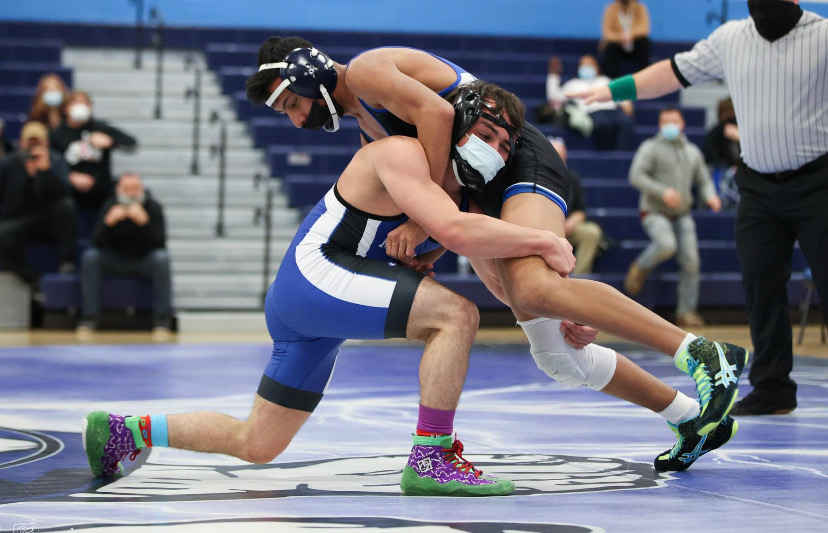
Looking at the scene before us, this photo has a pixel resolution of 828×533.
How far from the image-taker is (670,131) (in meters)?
8.75

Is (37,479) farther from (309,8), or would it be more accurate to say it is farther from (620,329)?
(309,8)

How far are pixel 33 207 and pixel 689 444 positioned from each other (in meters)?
6.29

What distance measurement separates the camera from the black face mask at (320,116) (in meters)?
3.32

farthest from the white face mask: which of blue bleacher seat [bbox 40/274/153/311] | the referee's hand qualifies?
blue bleacher seat [bbox 40/274/153/311]

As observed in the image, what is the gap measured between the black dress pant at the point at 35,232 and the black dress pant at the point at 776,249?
5.40m

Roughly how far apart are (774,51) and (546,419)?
1.61 meters

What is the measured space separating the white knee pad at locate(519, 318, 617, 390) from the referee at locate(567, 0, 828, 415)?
118 cm

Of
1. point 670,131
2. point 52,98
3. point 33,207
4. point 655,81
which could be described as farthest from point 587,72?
point 655,81

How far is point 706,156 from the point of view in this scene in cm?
994

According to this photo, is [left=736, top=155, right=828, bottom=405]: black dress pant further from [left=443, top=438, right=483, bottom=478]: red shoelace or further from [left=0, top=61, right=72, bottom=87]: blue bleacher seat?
[left=0, top=61, right=72, bottom=87]: blue bleacher seat

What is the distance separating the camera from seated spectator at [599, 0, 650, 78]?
10922 millimetres

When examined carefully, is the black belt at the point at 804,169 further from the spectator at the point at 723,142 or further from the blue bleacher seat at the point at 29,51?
the blue bleacher seat at the point at 29,51

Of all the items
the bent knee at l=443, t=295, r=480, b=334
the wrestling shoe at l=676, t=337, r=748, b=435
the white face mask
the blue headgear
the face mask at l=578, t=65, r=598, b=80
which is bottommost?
the wrestling shoe at l=676, t=337, r=748, b=435

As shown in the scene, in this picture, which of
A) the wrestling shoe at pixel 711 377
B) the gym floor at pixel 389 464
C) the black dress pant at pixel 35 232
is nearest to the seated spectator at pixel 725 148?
the gym floor at pixel 389 464
